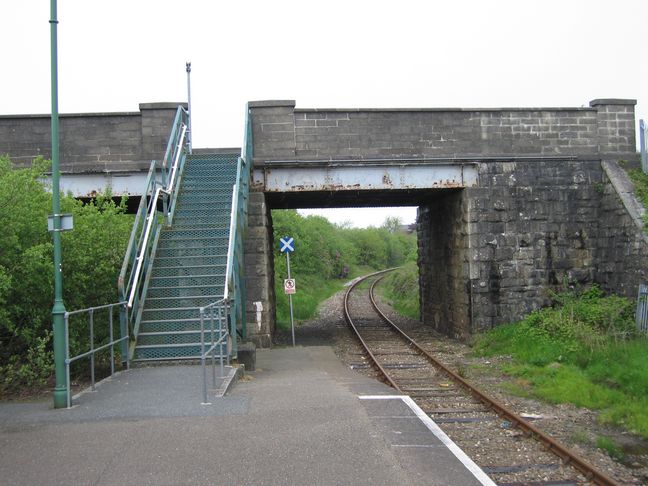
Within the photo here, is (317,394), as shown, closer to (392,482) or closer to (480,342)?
(392,482)

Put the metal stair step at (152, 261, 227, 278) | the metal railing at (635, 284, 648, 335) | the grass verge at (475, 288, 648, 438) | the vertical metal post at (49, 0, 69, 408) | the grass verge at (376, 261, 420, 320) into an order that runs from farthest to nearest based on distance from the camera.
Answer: the grass verge at (376, 261, 420, 320) < the metal railing at (635, 284, 648, 335) < the metal stair step at (152, 261, 227, 278) < the grass verge at (475, 288, 648, 438) < the vertical metal post at (49, 0, 69, 408)

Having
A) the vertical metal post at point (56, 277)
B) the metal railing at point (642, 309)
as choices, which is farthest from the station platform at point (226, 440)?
the metal railing at point (642, 309)

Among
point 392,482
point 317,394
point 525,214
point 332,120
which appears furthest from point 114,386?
point 525,214

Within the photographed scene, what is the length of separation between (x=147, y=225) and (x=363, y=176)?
18.8ft

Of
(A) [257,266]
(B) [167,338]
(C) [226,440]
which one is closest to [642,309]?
(A) [257,266]

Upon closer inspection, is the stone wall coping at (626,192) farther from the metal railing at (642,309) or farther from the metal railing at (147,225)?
the metal railing at (147,225)

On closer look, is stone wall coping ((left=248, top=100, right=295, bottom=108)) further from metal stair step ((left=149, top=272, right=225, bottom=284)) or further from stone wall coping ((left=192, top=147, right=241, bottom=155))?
metal stair step ((left=149, top=272, right=225, bottom=284))

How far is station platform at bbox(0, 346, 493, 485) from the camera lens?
4.97 meters

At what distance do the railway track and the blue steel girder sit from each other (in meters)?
4.05

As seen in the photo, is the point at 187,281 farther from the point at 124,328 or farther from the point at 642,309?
the point at 642,309

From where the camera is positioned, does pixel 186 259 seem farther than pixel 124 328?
Yes

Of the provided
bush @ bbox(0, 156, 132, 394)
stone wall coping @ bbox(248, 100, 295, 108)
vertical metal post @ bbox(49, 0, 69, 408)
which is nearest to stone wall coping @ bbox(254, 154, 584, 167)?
stone wall coping @ bbox(248, 100, 295, 108)

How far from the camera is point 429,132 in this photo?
14680mm

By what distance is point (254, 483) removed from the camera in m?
4.78
